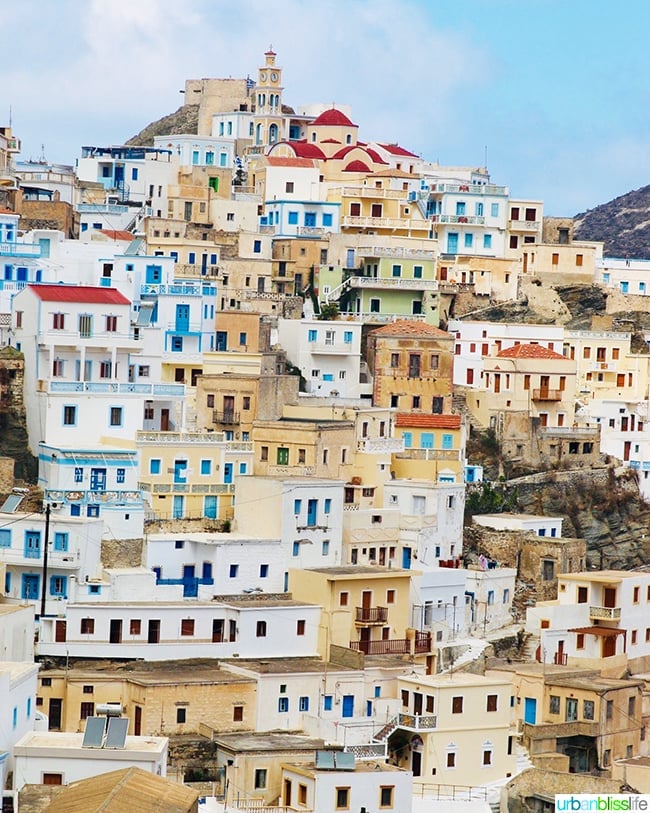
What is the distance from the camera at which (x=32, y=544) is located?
6334cm

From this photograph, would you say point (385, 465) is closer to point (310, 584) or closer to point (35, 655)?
point (310, 584)

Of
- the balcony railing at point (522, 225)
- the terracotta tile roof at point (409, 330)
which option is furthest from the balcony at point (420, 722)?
the balcony railing at point (522, 225)

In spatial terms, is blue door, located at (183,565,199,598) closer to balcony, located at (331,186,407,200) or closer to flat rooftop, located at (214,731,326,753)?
flat rooftop, located at (214,731,326,753)

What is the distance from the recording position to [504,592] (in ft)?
238

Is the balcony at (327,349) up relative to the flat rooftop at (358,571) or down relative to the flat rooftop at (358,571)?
up

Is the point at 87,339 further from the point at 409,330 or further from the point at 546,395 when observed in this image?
the point at 546,395

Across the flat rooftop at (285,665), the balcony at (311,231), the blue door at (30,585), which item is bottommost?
the flat rooftop at (285,665)

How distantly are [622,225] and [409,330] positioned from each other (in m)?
80.7

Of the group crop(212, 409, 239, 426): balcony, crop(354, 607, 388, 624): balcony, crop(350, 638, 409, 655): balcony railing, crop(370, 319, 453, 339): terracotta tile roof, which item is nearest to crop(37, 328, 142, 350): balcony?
crop(212, 409, 239, 426): balcony

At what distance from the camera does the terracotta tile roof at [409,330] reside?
259 feet

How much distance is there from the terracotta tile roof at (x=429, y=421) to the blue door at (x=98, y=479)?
12.8 metres

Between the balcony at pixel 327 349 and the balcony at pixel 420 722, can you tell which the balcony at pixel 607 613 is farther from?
the balcony at pixel 327 349

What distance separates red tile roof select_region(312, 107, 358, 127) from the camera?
10331 centimetres

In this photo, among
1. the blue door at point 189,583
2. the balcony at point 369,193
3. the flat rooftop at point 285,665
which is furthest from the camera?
the balcony at point 369,193
